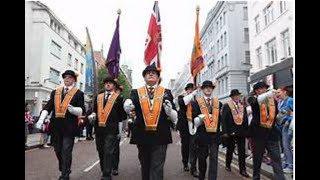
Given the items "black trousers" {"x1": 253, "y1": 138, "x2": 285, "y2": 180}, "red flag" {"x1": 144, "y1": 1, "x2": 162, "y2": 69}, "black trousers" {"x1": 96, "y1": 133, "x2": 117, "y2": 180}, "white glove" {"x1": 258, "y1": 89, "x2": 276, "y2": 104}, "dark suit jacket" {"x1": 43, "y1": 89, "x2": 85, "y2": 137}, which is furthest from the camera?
"red flag" {"x1": 144, "y1": 1, "x2": 162, "y2": 69}

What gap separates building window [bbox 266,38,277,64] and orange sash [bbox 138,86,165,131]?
19.6 meters

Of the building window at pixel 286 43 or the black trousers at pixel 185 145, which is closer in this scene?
the black trousers at pixel 185 145

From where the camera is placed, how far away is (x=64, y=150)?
20.7 feet

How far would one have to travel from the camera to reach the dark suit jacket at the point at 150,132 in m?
5.21

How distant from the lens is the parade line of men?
5.28 metres

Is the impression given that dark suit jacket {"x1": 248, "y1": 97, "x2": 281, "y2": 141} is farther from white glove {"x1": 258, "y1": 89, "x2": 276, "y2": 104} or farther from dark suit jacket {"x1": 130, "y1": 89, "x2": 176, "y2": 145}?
dark suit jacket {"x1": 130, "y1": 89, "x2": 176, "y2": 145}

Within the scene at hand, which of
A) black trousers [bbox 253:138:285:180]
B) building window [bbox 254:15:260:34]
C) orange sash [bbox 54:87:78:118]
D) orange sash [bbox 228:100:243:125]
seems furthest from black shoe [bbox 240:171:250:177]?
building window [bbox 254:15:260:34]

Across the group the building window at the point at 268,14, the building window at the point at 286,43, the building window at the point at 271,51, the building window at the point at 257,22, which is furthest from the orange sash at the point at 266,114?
the building window at the point at 257,22

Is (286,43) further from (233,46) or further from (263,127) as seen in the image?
(233,46)

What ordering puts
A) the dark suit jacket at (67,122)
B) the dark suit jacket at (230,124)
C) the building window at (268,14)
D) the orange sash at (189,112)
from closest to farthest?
the dark suit jacket at (67,122) < the orange sash at (189,112) < the dark suit jacket at (230,124) < the building window at (268,14)

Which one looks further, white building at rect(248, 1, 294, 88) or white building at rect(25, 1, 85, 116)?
white building at rect(25, 1, 85, 116)

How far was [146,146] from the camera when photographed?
5.25m

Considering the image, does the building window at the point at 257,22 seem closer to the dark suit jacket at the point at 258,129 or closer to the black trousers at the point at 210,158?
the dark suit jacket at the point at 258,129
